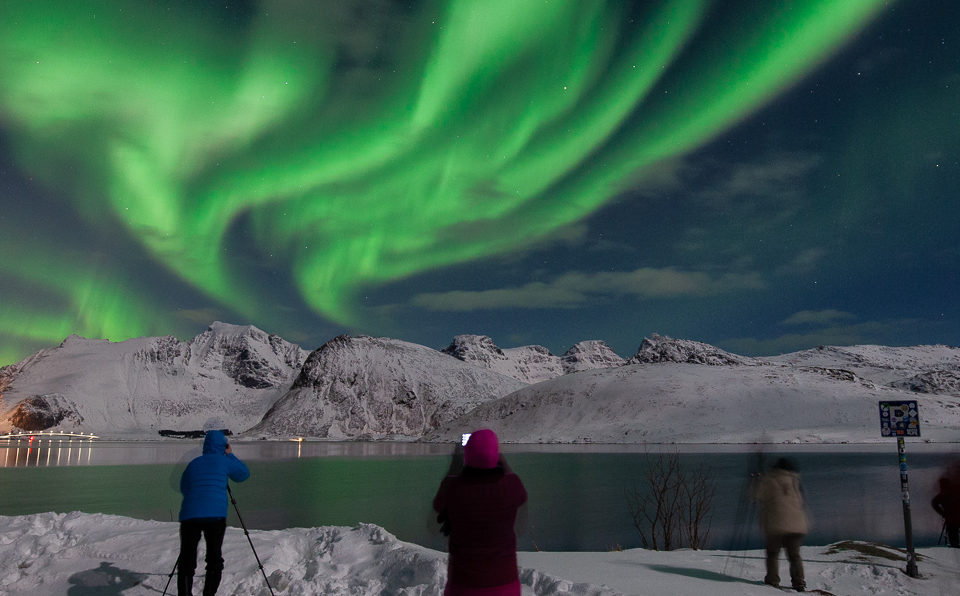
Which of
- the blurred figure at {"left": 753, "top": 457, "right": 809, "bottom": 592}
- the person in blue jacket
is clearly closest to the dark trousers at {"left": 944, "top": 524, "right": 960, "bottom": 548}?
the blurred figure at {"left": 753, "top": 457, "right": 809, "bottom": 592}

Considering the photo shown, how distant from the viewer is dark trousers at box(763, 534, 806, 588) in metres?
10.9

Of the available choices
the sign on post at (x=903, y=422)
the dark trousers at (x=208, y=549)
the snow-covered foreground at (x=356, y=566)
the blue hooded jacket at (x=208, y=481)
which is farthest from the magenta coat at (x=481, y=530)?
the sign on post at (x=903, y=422)

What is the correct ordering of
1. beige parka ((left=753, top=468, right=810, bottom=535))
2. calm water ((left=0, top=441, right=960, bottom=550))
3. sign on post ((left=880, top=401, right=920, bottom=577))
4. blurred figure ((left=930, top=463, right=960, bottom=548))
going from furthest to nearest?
1. calm water ((left=0, top=441, right=960, bottom=550))
2. blurred figure ((left=930, top=463, right=960, bottom=548))
3. sign on post ((left=880, top=401, right=920, bottom=577))
4. beige parka ((left=753, top=468, right=810, bottom=535))

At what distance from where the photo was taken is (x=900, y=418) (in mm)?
13055

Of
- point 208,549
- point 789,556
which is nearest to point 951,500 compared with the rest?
point 789,556

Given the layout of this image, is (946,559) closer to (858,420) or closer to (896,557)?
(896,557)

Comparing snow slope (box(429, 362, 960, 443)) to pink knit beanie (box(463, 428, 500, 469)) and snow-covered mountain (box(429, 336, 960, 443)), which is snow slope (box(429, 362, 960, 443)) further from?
pink knit beanie (box(463, 428, 500, 469))

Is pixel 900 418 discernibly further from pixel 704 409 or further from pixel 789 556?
pixel 704 409

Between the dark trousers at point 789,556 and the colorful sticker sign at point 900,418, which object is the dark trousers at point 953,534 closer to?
the colorful sticker sign at point 900,418

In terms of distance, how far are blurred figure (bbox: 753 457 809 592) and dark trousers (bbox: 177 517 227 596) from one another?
8.43 m

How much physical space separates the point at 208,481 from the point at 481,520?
194 inches

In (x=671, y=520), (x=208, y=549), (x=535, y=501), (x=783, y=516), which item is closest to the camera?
→ (x=208, y=549)

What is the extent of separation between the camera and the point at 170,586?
1062 cm

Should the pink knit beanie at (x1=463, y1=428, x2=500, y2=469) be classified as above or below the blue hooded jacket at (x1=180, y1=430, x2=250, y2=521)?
above
